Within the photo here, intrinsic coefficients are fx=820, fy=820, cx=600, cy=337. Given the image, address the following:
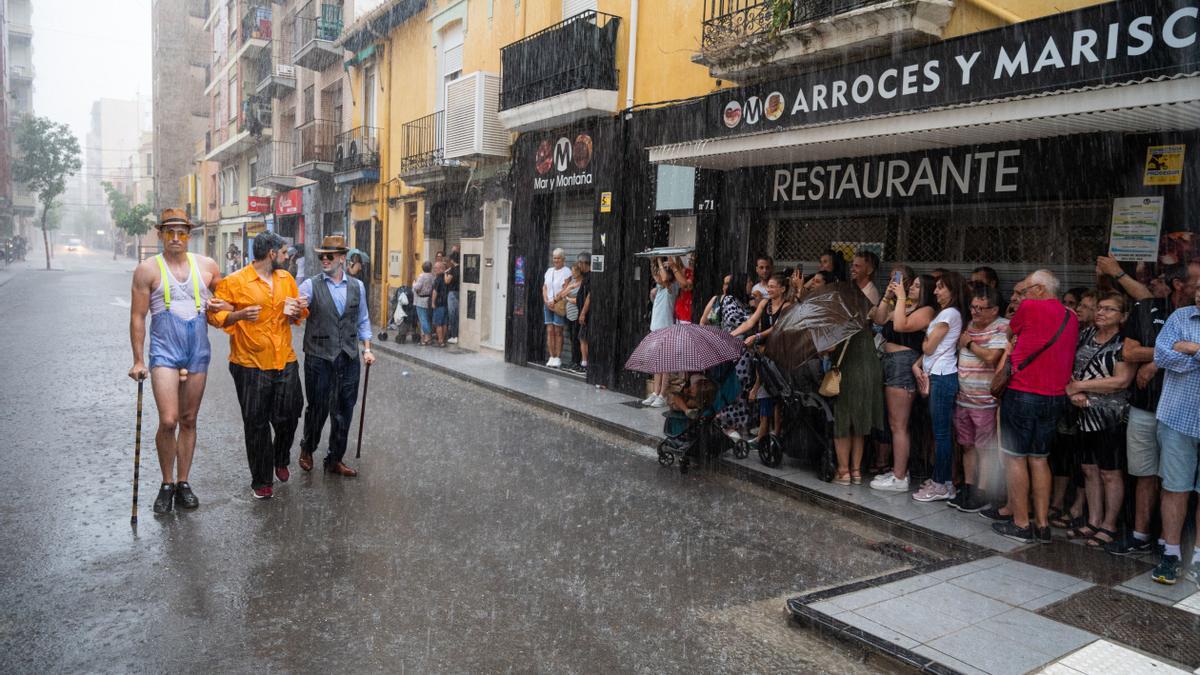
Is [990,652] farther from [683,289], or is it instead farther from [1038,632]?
[683,289]

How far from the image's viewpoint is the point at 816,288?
23.1 feet

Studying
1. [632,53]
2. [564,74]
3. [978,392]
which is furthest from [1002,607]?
[564,74]

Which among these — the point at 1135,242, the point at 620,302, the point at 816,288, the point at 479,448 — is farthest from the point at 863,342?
the point at 620,302

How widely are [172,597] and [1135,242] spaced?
6765mm

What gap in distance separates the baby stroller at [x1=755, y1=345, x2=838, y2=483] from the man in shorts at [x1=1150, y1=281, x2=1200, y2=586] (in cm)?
248

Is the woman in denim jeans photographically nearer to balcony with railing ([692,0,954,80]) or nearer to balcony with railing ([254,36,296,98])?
balcony with railing ([692,0,954,80])

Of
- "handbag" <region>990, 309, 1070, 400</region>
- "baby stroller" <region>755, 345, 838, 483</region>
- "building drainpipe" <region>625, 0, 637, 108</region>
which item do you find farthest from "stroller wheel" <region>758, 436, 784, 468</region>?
"building drainpipe" <region>625, 0, 637, 108</region>

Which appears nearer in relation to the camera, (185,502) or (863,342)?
(185,502)

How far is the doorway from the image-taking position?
605 inches

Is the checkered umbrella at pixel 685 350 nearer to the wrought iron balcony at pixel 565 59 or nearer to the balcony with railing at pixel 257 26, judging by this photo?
the wrought iron balcony at pixel 565 59

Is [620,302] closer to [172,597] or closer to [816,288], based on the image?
[816,288]

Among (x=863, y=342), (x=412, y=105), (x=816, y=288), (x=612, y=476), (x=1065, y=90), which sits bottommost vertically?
(x=612, y=476)

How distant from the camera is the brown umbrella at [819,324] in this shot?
657 cm

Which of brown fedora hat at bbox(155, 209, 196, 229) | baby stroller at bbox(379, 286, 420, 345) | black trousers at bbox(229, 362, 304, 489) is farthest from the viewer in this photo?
baby stroller at bbox(379, 286, 420, 345)
